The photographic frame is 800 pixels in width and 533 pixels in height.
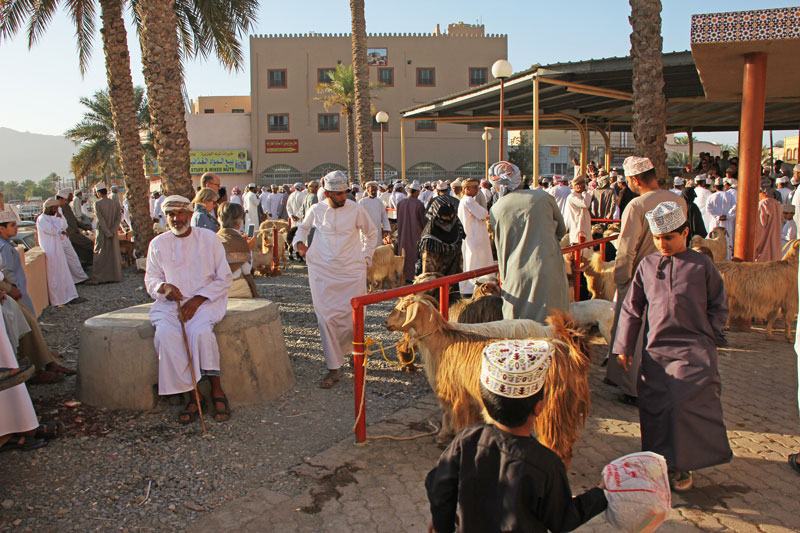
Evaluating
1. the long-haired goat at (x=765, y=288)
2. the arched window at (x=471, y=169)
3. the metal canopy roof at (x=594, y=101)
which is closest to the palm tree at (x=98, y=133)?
the arched window at (x=471, y=169)

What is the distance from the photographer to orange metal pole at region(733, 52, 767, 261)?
684 centimetres

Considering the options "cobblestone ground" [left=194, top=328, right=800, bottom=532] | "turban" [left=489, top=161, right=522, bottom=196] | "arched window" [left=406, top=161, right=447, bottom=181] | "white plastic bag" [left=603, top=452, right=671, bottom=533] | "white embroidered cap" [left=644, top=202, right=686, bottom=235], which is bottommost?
"cobblestone ground" [left=194, top=328, right=800, bottom=532]

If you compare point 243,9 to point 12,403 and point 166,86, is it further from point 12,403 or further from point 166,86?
point 12,403

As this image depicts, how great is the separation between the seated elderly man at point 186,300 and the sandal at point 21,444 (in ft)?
2.81

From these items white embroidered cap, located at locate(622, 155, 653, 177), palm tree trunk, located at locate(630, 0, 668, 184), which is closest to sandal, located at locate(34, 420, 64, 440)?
white embroidered cap, located at locate(622, 155, 653, 177)

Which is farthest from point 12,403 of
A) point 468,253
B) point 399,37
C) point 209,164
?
point 399,37

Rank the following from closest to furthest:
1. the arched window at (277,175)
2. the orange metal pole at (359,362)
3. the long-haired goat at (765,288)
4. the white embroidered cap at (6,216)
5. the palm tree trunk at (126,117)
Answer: the orange metal pole at (359,362) → the white embroidered cap at (6,216) → the long-haired goat at (765,288) → the palm tree trunk at (126,117) → the arched window at (277,175)

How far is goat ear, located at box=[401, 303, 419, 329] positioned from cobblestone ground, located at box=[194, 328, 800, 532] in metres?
0.88

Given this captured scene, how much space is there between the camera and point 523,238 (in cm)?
456

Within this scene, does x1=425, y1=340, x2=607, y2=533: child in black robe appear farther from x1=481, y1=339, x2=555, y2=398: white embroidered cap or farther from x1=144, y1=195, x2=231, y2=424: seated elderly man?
x1=144, y1=195, x2=231, y2=424: seated elderly man

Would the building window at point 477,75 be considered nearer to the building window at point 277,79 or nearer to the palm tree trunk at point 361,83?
the building window at point 277,79

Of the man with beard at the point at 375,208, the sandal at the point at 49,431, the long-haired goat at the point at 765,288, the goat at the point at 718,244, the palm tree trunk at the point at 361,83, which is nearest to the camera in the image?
the sandal at the point at 49,431

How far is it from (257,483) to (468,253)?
15.4ft

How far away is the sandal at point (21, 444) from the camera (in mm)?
4129
